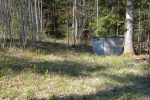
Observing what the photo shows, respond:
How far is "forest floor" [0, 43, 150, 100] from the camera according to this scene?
9.30 m

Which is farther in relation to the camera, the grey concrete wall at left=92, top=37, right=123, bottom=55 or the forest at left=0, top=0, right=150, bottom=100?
the grey concrete wall at left=92, top=37, right=123, bottom=55

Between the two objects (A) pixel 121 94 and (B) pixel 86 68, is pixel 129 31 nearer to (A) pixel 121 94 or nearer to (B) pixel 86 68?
(B) pixel 86 68

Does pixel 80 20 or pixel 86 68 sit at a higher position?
pixel 80 20

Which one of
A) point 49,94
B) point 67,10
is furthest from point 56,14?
point 49,94

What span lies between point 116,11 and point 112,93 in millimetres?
10927

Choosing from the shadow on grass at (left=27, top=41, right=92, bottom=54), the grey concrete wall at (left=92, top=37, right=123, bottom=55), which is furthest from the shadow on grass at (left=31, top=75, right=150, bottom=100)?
the grey concrete wall at (left=92, top=37, right=123, bottom=55)

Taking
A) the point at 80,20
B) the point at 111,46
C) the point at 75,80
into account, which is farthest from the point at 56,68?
the point at 80,20

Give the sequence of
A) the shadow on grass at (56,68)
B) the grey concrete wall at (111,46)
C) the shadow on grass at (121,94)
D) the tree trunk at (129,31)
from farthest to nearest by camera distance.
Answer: the grey concrete wall at (111,46) → the tree trunk at (129,31) → the shadow on grass at (56,68) → the shadow on grass at (121,94)

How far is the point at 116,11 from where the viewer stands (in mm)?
19719

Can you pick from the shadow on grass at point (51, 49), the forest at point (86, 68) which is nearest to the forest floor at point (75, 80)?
the forest at point (86, 68)

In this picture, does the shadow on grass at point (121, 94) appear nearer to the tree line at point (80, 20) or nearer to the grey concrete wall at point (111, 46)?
the tree line at point (80, 20)

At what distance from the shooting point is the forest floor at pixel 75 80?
930cm

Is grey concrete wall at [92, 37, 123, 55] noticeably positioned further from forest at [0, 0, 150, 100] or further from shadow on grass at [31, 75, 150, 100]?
shadow on grass at [31, 75, 150, 100]

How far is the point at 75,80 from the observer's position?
11.0 m
